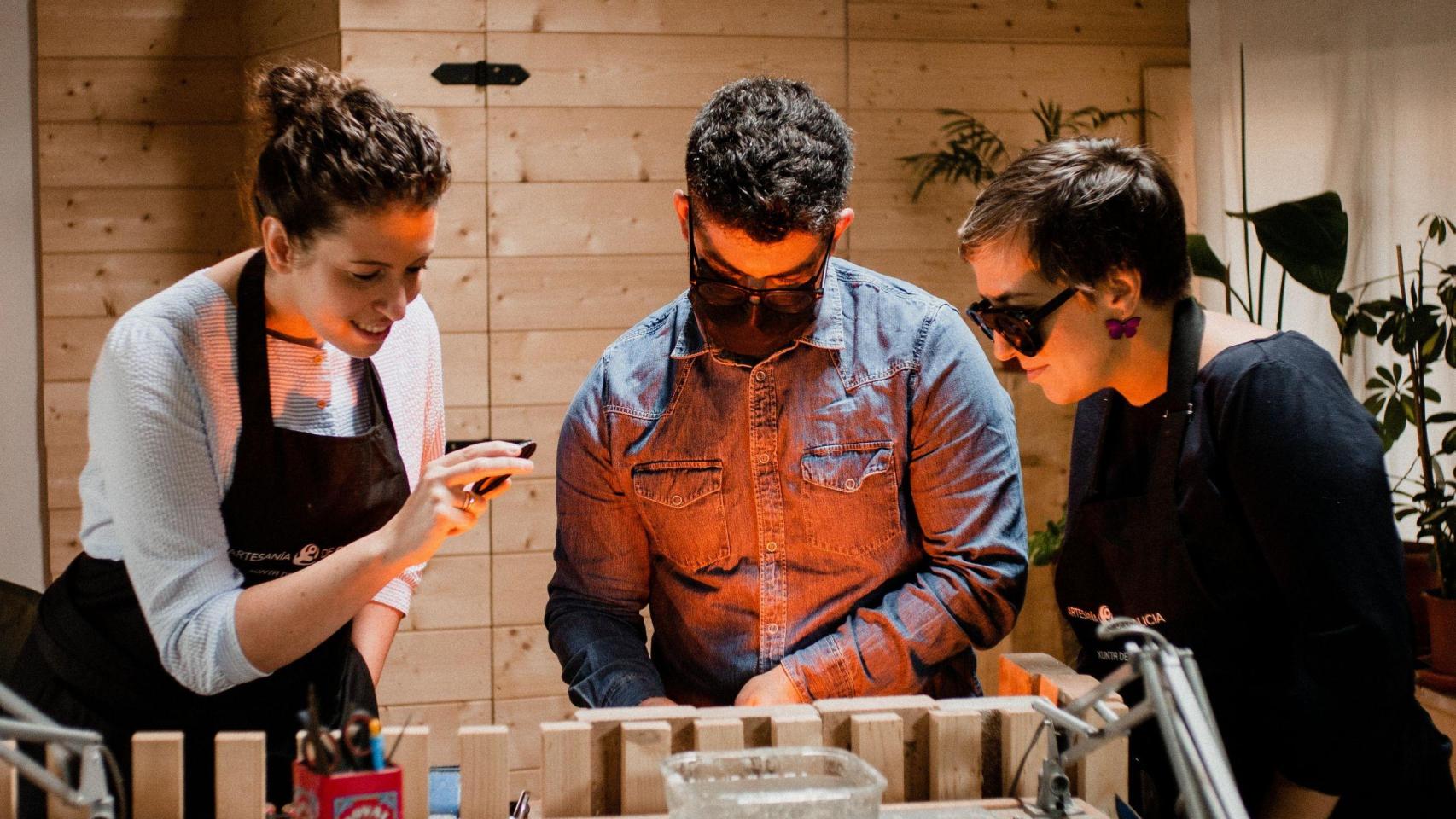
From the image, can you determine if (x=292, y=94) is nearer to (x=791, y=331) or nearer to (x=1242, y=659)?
(x=791, y=331)

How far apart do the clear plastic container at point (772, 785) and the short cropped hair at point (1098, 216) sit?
0.84 m

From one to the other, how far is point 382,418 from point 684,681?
687 mm

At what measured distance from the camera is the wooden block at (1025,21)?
4.63 m

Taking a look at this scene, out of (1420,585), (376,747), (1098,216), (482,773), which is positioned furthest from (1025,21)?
(376,747)

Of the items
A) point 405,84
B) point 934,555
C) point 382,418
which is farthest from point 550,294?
point 934,555

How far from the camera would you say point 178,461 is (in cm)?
176

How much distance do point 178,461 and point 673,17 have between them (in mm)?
3149

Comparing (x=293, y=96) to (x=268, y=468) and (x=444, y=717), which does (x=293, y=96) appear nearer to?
(x=268, y=468)

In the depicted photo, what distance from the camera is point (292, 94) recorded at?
5.95ft

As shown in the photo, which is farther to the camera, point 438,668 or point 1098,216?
point 438,668

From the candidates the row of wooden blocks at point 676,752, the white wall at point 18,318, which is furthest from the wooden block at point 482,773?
the white wall at point 18,318

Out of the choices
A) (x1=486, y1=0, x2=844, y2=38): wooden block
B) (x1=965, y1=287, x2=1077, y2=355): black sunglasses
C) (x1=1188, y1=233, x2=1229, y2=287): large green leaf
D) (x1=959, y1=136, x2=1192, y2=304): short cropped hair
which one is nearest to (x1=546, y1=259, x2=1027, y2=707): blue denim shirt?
(x1=965, y1=287, x2=1077, y2=355): black sunglasses

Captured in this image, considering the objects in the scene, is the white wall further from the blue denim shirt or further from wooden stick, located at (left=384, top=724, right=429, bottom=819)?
wooden stick, located at (left=384, top=724, right=429, bottom=819)

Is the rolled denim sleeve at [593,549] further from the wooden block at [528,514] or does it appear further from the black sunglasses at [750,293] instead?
the wooden block at [528,514]
